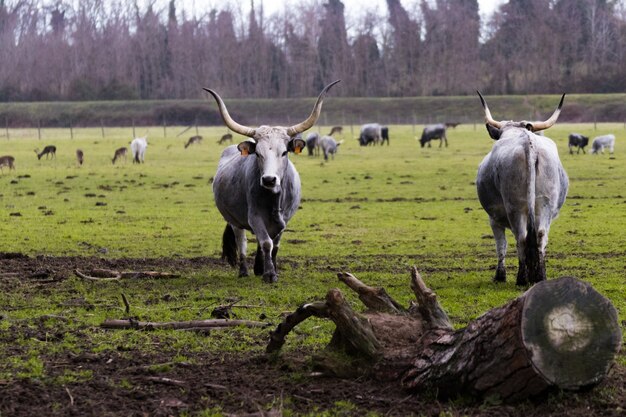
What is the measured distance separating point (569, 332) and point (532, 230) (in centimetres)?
491

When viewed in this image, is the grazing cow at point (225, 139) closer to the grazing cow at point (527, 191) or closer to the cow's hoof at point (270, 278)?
the cow's hoof at point (270, 278)

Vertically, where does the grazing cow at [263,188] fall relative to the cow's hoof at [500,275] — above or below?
above

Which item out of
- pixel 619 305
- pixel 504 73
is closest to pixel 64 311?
pixel 619 305

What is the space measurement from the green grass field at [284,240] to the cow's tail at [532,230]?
299 millimetres

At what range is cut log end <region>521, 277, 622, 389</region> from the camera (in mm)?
5906

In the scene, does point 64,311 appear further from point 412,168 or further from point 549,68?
point 549,68

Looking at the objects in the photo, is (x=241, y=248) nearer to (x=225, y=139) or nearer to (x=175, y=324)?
(x=175, y=324)

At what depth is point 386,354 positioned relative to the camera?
22.4ft

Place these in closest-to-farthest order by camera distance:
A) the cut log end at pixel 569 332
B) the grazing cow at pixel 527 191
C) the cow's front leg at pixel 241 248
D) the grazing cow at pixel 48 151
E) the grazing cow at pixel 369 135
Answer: the cut log end at pixel 569 332
the grazing cow at pixel 527 191
the cow's front leg at pixel 241 248
the grazing cow at pixel 48 151
the grazing cow at pixel 369 135

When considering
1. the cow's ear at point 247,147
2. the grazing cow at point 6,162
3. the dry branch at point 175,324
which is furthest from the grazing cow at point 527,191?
the grazing cow at point 6,162

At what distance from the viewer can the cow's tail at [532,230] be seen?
35.4ft

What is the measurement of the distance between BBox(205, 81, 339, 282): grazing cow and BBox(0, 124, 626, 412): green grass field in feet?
1.52

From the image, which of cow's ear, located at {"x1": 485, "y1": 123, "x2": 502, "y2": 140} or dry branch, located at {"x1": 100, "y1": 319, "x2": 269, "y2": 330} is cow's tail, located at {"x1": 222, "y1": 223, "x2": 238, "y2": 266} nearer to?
cow's ear, located at {"x1": 485, "y1": 123, "x2": 502, "y2": 140}

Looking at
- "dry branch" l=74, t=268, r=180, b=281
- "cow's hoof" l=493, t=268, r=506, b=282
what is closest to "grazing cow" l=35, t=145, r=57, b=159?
"dry branch" l=74, t=268, r=180, b=281
